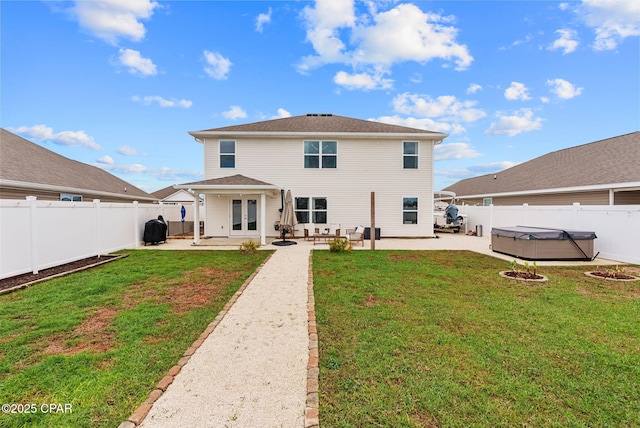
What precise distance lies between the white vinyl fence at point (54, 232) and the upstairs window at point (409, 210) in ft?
43.9

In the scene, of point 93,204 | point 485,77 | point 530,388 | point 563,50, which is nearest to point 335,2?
point 485,77

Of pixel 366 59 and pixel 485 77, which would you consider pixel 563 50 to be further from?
pixel 366 59

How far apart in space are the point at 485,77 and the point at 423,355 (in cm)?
1767

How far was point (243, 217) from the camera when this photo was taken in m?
15.1

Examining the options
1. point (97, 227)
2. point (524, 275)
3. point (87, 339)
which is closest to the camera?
point (87, 339)

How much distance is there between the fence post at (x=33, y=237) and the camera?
22.9 feet

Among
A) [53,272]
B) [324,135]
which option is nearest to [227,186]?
[324,135]

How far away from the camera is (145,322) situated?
166 inches

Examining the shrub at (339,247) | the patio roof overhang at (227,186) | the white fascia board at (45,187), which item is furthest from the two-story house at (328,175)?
the white fascia board at (45,187)

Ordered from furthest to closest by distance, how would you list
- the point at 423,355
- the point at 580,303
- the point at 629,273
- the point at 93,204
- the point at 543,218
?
the point at 543,218, the point at 93,204, the point at 629,273, the point at 580,303, the point at 423,355

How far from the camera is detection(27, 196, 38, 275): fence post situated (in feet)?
22.9

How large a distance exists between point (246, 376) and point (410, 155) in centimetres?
1456

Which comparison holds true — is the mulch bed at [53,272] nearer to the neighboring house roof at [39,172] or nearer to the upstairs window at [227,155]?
the neighboring house roof at [39,172]

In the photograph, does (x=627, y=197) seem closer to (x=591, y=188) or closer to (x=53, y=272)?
(x=591, y=188)
